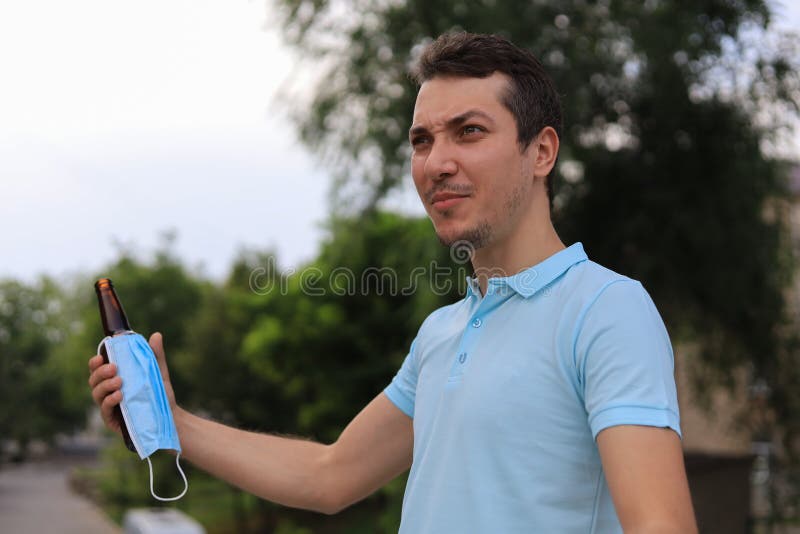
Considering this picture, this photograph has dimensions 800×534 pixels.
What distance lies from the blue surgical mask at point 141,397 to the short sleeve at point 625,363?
2.81 feet

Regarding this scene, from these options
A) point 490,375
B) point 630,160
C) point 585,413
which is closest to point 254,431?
point 490,375

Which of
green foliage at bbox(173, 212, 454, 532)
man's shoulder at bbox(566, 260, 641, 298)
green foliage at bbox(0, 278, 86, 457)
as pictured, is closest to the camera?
man's shoulder at bbox(566, 260, 641, 298)

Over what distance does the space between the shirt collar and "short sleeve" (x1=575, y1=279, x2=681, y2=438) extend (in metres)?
0.17

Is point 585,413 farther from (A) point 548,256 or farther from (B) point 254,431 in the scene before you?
(B) point 254,431

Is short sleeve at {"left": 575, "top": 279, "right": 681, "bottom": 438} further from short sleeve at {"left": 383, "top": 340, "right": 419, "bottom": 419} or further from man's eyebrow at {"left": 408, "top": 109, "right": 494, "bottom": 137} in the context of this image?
short sleeve at {"left": 383, "top": 340, "right": 419, "bottom": 419}

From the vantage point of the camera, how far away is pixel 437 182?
65.2 inches

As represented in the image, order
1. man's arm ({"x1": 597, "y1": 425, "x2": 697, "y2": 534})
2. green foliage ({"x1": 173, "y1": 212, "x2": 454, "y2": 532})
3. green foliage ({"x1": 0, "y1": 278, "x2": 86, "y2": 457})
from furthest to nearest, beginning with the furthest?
green foliage ({"x1": 0, "y1": 278, "x2": 86, "y2": 457}) → green foliage ({"x1": 173, "y1": 212, "x2": 454, "y2": 532}) → man's arm ({"x1": 597, "y1": 425, "x2": 697, "y2": 534})

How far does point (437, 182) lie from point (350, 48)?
8591 mm

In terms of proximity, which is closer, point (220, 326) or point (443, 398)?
point (443, 398)

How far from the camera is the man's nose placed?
5.34ft

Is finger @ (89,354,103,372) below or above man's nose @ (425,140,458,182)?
below

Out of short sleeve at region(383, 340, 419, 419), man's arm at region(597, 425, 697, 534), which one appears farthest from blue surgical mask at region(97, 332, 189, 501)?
man's arm at region(597, 425, 697, 534)

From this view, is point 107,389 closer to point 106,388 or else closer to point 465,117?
point 106,388

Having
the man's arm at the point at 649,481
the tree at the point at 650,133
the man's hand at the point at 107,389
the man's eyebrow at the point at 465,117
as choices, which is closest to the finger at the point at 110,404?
the man's hand at the point at 107,389
